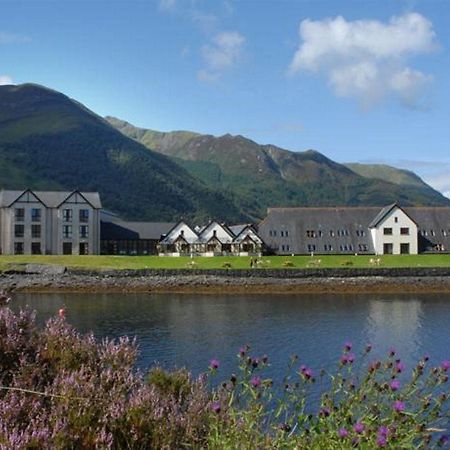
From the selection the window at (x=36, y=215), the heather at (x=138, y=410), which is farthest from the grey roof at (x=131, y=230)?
the heather at (x=138, y=410)

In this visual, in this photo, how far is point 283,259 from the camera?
9012 centimetres

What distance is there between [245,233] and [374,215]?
22.5 m

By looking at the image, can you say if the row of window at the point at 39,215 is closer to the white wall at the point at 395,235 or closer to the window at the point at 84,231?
the window at the point at 84,231

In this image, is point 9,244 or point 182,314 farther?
point 9,244

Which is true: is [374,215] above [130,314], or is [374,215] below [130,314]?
above

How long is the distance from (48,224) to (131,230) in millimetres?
A: 17680

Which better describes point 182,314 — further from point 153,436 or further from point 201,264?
point 153,436

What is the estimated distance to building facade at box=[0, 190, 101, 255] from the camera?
98.6 metres

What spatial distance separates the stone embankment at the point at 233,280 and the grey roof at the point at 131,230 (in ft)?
105

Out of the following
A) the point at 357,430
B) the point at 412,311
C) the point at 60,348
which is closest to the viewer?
the point at 357,430

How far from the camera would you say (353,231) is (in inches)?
Result: 3991

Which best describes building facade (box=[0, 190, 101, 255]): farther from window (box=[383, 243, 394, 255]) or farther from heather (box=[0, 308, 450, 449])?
heather (box=[0, 308, 450, 449])

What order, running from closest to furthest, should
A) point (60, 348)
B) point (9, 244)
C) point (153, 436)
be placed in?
point (153, 436), point (60, 348), point (9, 244)

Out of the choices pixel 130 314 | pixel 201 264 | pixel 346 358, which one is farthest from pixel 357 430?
pixel 201 264
